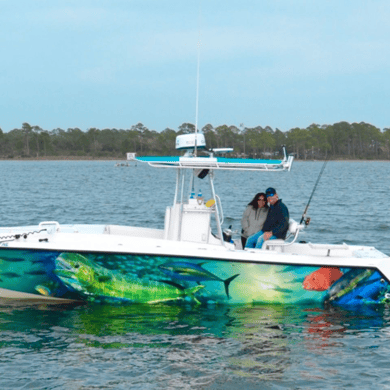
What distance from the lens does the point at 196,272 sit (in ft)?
32.7

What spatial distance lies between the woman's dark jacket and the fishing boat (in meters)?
0.25

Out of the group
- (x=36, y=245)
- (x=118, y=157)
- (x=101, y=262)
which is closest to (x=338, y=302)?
(x=101, y=262)

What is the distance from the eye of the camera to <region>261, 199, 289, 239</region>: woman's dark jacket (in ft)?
35.2

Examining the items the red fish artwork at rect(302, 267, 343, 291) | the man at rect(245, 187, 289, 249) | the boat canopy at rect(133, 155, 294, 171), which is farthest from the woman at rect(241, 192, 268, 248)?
the red fish artwork at rect(302, 267, 343, 291)

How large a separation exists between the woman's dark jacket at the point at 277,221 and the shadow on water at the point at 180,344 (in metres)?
1.23

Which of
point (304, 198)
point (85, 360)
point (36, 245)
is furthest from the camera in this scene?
point (304, 198)

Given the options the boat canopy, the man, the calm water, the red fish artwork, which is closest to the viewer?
the calm water

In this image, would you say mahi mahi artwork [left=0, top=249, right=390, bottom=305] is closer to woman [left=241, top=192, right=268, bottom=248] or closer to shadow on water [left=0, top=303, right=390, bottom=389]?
shadow on water [left=0, top=303, right=390, bottom=389]

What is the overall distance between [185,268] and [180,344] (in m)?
1.44

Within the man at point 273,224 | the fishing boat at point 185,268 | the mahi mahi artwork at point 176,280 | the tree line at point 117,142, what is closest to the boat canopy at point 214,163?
the fishing boat at point 185,268

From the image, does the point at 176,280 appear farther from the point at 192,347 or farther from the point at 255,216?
the point at 255,216

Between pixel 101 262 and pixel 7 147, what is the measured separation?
177 m

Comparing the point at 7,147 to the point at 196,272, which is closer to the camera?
the point at 196,272

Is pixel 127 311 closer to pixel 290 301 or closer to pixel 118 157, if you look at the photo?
pixel 290 301
